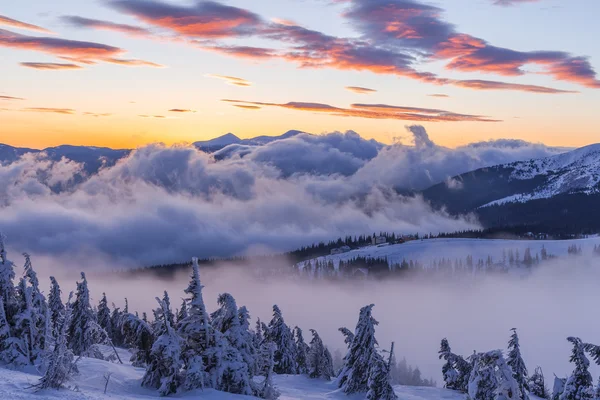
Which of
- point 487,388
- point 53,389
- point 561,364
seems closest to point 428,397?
point 487,388

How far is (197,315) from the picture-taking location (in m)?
33.1

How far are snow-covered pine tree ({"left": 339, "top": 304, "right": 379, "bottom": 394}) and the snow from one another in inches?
35.6

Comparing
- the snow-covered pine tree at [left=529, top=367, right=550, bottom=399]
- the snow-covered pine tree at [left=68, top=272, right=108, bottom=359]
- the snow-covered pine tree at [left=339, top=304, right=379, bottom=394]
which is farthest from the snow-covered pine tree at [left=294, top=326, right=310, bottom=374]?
the snow-covered pine tree at [left=529, top=367, right=550, bottom=399]

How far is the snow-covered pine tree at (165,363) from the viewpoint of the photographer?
3117 cm

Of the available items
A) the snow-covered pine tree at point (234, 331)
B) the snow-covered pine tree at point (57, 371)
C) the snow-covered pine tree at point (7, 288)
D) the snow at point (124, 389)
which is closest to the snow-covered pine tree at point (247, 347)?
the snow-covered pine tree at point (234, 331)

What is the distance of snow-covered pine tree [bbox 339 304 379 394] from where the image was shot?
141ft

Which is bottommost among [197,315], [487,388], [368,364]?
[368,364]

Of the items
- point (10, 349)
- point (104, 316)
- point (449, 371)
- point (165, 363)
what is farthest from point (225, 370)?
point (104, 316)

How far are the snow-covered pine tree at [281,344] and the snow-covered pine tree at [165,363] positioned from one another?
27892 mm

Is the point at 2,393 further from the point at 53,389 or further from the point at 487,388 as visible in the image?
the point at 487,388

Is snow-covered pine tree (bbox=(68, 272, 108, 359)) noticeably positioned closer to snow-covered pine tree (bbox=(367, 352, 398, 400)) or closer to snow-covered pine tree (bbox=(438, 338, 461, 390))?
snow-covered pine tree (bbox=(367, 352, 398, 400))

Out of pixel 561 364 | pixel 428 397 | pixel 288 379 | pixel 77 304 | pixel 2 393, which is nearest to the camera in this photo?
pixel 2 393

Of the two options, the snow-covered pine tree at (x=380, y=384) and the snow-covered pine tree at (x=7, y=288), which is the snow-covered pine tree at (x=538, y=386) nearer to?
the snow-covered pine tree at (x=380, y=384)

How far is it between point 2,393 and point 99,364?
1216 centimetres
